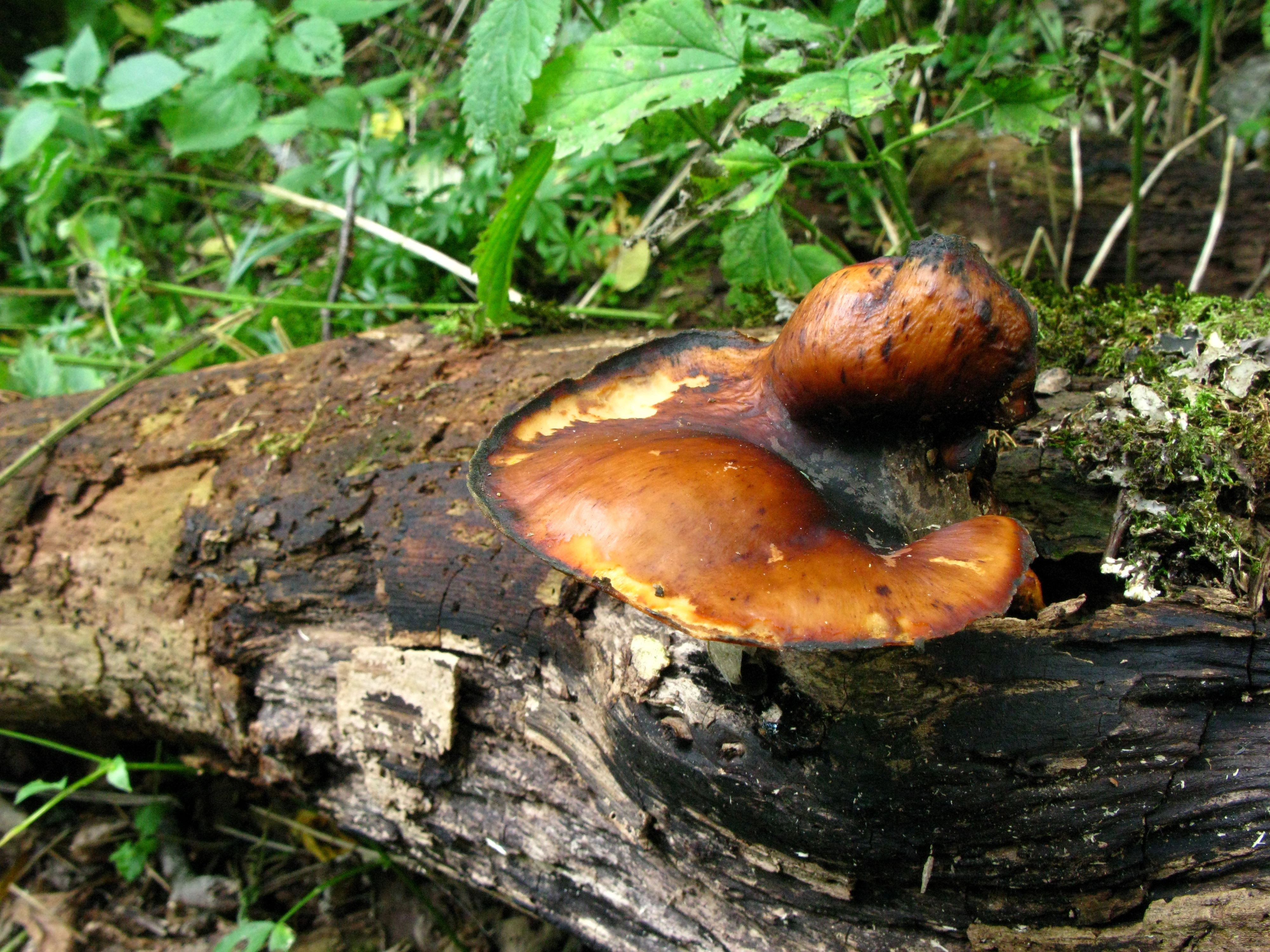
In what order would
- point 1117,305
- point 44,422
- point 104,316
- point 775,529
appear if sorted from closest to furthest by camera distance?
point 775,529 < point 1117,305 < point 44,422 < point 104,316

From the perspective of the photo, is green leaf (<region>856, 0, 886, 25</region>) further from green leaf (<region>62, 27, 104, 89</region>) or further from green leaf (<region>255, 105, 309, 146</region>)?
green leaf (<region>62, 27, 104, 89</region>)

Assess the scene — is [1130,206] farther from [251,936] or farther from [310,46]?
[251,936]

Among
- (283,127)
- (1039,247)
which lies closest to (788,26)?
(1039,247)

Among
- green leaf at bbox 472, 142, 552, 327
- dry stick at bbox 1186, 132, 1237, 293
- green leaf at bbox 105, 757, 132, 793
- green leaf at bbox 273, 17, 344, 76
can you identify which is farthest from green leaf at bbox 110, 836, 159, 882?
dry stick at bbox 1186, 132, 1237, 293

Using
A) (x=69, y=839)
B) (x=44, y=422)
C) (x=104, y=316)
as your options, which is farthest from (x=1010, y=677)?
(x=104, y=316)

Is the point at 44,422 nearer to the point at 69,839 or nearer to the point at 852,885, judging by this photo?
the point at 69,839

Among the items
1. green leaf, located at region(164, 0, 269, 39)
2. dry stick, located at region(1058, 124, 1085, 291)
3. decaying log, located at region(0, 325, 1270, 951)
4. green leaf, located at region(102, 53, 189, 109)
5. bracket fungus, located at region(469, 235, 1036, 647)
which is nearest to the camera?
bracket fungus, located at region(469, 235, 1036, 647)
